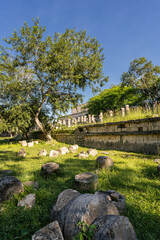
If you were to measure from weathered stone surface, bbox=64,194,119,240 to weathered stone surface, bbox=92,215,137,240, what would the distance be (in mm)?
211

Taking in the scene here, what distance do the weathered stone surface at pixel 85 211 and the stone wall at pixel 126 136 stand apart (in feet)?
19.5

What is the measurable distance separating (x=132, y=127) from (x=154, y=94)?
57.6 feet

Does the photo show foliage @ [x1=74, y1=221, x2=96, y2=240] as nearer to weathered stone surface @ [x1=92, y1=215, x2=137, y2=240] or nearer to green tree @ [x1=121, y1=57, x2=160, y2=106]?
weathered stone surface @ [x1=92, y1=215, x2=137, y2=240]

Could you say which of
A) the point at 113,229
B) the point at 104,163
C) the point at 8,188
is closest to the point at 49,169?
the point at 8,188

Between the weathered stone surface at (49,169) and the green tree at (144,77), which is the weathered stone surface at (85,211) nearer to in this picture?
the weathered stone surface at (49,169)

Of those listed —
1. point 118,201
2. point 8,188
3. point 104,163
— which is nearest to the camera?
point 118,201

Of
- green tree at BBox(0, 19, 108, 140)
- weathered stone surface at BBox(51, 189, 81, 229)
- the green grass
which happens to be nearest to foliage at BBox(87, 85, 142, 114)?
green tree at BBox(0, 19, 108, 140)

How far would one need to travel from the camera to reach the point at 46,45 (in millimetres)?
12727

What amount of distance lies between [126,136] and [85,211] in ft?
23.0

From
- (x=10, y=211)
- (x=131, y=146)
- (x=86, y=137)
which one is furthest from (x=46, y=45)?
(x=10, y=211)

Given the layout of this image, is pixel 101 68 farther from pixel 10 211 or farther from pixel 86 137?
pixel 10 211

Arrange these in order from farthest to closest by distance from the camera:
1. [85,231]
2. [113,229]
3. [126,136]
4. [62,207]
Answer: [126,136] < [62,207] < [85,231] < [113,229]

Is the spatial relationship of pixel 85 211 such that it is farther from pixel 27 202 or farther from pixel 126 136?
pixel 126 136

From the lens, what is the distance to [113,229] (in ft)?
4.63
